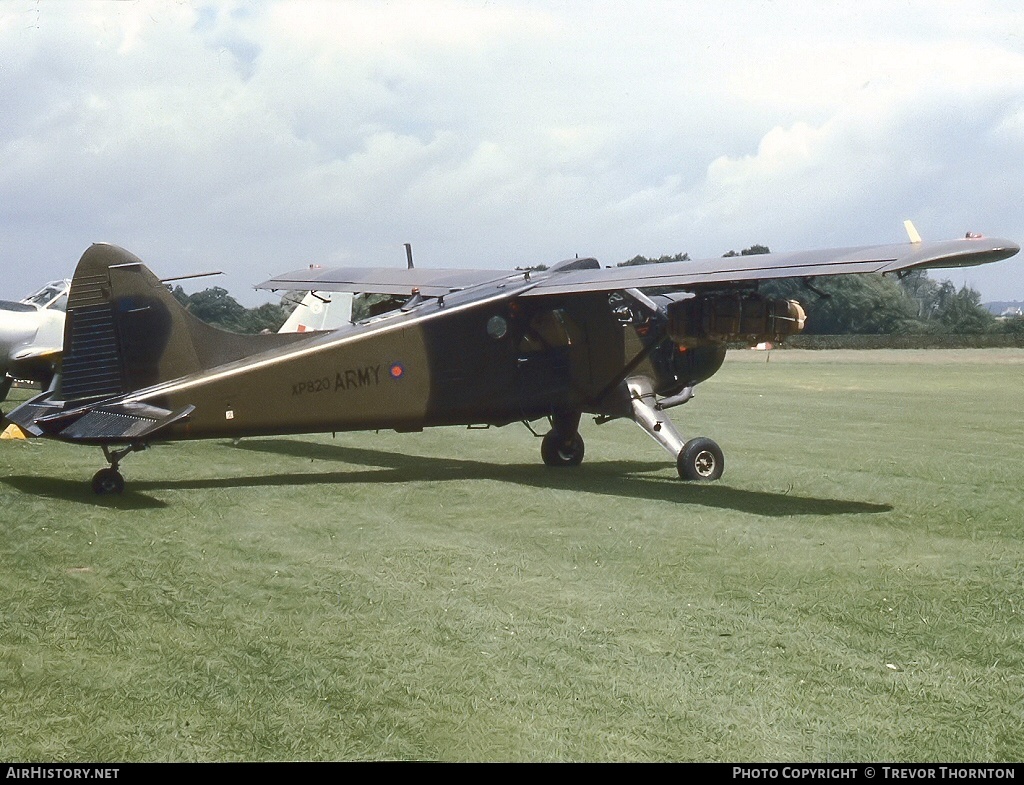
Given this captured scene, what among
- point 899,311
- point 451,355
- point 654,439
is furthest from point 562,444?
point 899,311

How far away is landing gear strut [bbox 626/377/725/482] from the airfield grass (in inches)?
20.6

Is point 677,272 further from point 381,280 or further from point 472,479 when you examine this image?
point 381,280

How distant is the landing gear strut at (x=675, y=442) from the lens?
13391 mm

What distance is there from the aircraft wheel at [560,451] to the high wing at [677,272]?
219cm

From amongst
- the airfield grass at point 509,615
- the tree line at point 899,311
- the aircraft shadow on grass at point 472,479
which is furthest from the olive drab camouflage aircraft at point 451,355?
the tree line at point 899,311

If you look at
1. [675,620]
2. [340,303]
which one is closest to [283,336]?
[675,620]

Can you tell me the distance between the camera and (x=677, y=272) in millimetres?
12828

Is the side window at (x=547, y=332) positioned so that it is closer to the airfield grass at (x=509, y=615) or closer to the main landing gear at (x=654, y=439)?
the main landing gear at (x=654, y=439)

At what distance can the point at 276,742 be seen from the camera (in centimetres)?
483

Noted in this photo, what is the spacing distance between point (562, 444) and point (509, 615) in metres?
8.17

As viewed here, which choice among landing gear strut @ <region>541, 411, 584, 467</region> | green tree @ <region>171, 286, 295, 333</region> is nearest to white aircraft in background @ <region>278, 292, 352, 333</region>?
green tree @ <region>171, 286, 295, 333</region>

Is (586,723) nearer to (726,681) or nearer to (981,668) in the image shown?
(726,681)

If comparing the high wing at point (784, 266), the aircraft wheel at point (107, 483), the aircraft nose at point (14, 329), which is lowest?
the aircraft wheel at point (107, 483)
